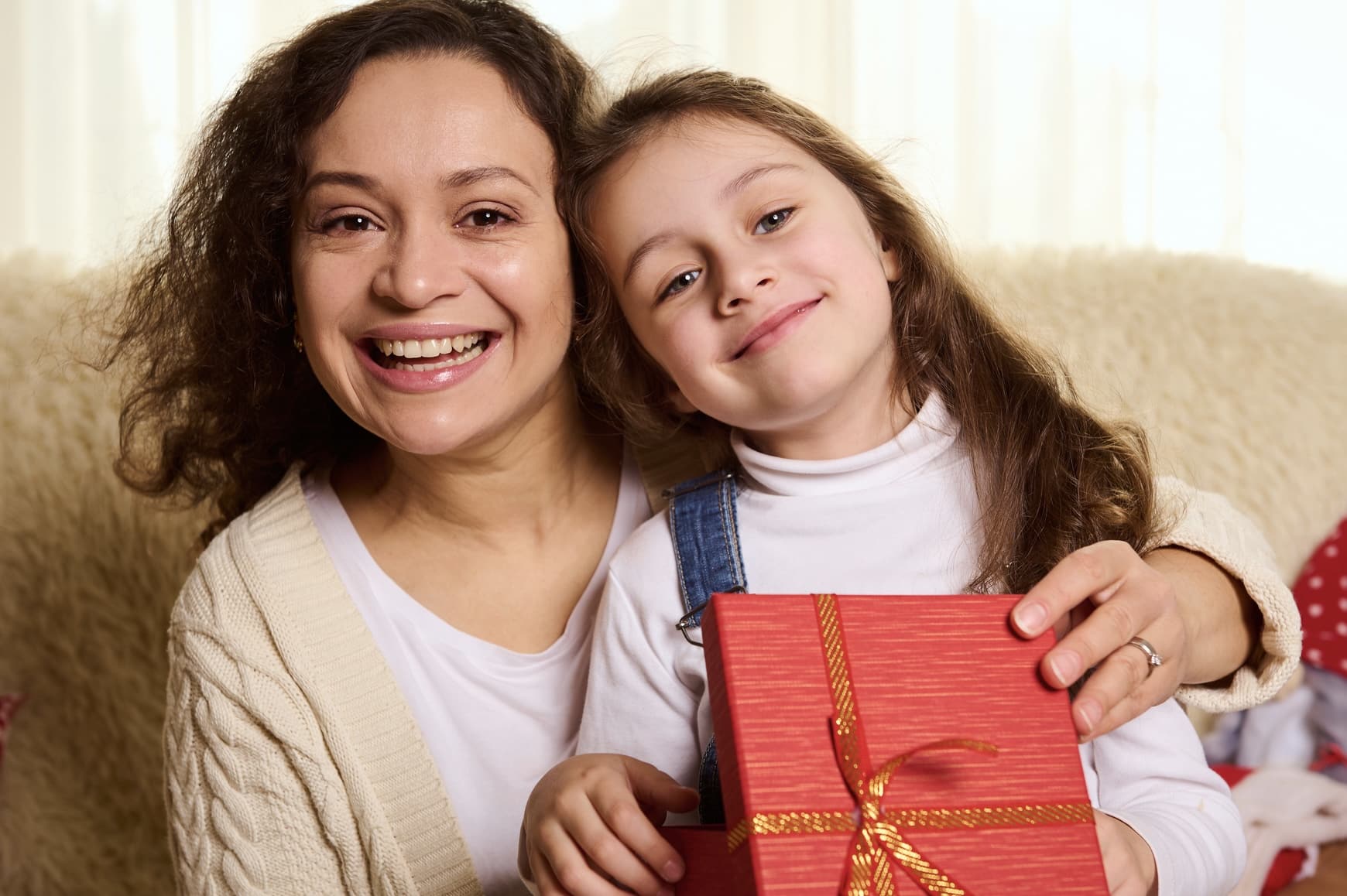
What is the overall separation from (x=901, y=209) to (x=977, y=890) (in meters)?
0.87

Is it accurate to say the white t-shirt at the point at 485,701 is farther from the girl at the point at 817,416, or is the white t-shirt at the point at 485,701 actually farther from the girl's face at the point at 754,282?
the girl's face at the point at 754,282

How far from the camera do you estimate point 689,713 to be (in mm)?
1370

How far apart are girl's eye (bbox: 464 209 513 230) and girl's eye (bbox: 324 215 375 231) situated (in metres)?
0.12

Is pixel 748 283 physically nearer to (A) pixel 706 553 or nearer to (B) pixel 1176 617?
(A) pixel 706 553

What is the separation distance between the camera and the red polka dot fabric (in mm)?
1957

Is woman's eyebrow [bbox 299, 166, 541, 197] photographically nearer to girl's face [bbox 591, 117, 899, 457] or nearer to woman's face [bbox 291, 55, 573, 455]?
woman's face [bbox 291, 55, 573, 455]

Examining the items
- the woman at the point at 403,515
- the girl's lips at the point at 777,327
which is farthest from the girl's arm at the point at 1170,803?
the girl's lips at the point at 777,327

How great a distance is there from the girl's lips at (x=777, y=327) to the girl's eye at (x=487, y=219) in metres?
0.37

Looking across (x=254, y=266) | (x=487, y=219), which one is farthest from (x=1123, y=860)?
(x=254, y=266)

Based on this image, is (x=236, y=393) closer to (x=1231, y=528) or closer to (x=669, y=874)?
(x=669, y=874)

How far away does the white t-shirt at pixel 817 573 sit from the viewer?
51.1 inches

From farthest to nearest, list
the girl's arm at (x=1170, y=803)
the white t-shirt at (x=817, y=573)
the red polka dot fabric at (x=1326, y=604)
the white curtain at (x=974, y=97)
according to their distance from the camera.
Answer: the white curtain at (x=974, y=97) → the red polka dot fabric at (x=1326, y=604) → the white t-shirt at (x=817, y=573) → the girl's arm at (x=1170, y=803)

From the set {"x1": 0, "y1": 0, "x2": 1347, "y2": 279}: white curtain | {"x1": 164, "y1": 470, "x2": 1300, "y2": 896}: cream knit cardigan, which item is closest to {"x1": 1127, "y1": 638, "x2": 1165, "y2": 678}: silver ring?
{"x1": 164, "y1": 470, "x2": 1300, "y2": 896}: cream knit cardigan

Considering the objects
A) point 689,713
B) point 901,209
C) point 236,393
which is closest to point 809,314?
point 901,209
